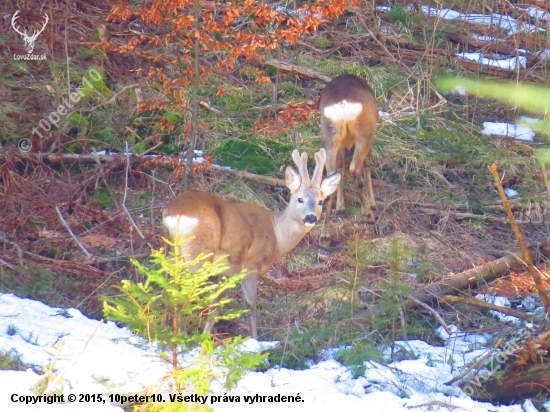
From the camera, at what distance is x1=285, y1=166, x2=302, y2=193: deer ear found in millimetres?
7523

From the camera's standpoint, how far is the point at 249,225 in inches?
281

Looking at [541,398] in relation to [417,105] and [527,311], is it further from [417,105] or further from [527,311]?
[417,105]

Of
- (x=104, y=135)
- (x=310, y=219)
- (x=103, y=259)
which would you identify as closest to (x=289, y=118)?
(x=310, y=219)

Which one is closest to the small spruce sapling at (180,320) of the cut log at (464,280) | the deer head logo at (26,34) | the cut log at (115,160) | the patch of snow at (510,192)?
the cut log at (464,280)

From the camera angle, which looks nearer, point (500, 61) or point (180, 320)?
point (180, 320)

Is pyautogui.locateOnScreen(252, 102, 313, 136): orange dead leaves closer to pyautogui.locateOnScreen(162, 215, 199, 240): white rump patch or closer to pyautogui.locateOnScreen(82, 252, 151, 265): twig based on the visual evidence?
pyautogui.locateOnScreen(82, 252, 151, 265): twig

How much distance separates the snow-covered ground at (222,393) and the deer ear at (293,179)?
1.76 metres

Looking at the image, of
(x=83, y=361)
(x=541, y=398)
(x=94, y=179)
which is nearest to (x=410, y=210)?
(x=94, y=179)

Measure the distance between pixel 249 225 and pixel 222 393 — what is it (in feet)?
7.48

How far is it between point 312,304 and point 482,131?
5445 millimetres

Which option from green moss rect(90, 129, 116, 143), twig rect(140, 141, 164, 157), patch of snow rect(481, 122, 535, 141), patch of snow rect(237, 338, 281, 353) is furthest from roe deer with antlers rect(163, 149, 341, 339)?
patch of snow rect(481, 122, 535, 141)

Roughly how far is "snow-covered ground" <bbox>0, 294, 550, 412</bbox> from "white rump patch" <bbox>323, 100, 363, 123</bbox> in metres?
3.46

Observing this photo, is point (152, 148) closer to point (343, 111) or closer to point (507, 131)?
point (343, 111)

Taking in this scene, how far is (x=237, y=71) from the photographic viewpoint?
41.1ft
